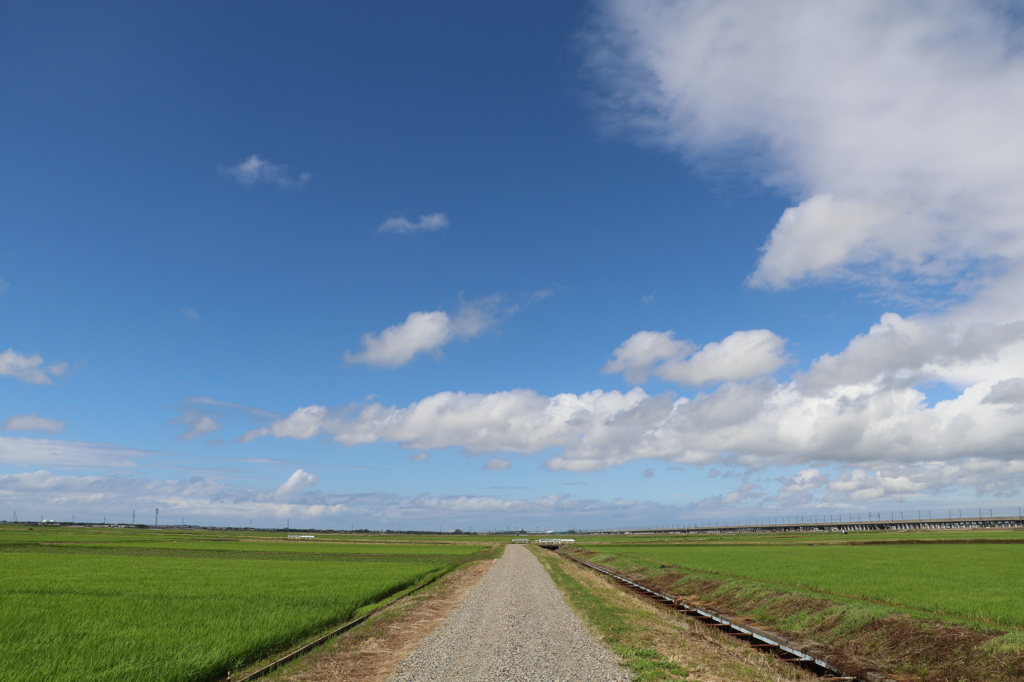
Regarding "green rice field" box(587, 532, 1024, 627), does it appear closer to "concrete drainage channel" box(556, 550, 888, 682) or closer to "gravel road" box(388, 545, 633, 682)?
"concrete drainage channel" box(556, 550, 888, 682)

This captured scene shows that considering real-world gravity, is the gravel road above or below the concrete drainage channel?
above

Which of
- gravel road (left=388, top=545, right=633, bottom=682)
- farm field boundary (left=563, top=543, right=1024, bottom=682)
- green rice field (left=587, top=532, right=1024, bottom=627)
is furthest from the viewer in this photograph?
green rice field (left=587, top=532, right=1024, bottom=627)

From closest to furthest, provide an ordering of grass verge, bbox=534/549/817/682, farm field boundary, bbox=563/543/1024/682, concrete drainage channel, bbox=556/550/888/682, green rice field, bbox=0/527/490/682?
green rice field, bbox=0/527/490/682, grass verge, bbox=534/549/817/682, farm field boundary, bbox=563/543/1024/682, concrete drainage channel, bbox=556/550/888/682

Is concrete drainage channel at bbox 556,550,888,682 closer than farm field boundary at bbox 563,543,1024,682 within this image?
No

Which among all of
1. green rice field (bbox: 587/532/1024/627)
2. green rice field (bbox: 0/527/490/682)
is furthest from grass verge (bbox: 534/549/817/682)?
green rice field (bbox: 0/527/490/682)

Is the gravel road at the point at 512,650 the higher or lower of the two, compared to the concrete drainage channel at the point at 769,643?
higher

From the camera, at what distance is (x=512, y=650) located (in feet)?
54.8

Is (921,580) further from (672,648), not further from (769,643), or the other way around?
(672,648)

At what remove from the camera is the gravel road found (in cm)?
1395

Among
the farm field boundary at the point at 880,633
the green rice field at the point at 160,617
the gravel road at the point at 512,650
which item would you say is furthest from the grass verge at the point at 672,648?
the green rice field at the point at 160,617

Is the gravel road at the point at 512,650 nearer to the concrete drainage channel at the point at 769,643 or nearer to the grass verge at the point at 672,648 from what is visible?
the grass verge at the point at 672,648

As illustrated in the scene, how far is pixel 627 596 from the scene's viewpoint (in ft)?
104

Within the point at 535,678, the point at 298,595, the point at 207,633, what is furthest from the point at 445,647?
the point at 298,595

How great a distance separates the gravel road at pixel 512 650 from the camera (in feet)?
45.8
